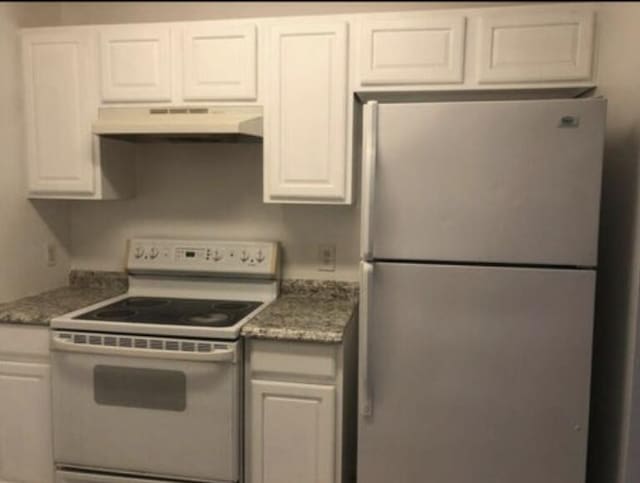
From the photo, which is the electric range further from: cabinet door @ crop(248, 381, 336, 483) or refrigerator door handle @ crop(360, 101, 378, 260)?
refrigerator door handle @ crop(360, 101, 378, 260)

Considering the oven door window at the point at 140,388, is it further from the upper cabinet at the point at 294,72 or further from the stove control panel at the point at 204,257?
the upper cabinet at the point at 294,72

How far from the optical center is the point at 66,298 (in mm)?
2426

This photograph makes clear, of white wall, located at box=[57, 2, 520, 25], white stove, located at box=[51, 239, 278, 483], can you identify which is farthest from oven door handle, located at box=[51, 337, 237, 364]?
white wall, located at box=[57, 2, 520, 25]

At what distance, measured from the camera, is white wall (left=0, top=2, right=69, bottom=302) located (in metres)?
2.25

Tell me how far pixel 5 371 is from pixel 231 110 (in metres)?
1.37

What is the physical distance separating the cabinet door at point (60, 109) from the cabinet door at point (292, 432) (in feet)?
3.96

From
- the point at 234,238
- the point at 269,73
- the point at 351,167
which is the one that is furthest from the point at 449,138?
the point at 234,238

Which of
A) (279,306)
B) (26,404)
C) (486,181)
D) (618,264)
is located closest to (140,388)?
(26,404)

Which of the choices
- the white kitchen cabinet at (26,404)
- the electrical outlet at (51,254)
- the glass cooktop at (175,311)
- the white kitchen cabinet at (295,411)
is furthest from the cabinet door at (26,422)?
the white kitchen cabinet at (295,411)

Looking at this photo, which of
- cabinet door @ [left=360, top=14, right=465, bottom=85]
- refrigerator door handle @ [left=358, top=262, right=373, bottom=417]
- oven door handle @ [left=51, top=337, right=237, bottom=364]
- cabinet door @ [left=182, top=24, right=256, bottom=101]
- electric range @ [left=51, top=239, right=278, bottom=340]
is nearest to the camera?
refrigerator door handle @ [left=358, top=262, right=373, bottom=417]

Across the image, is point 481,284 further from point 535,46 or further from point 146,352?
point 146,352

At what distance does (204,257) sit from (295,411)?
0.88m

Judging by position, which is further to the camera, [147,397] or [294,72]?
[294,72]

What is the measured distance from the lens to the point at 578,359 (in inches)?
68.4
